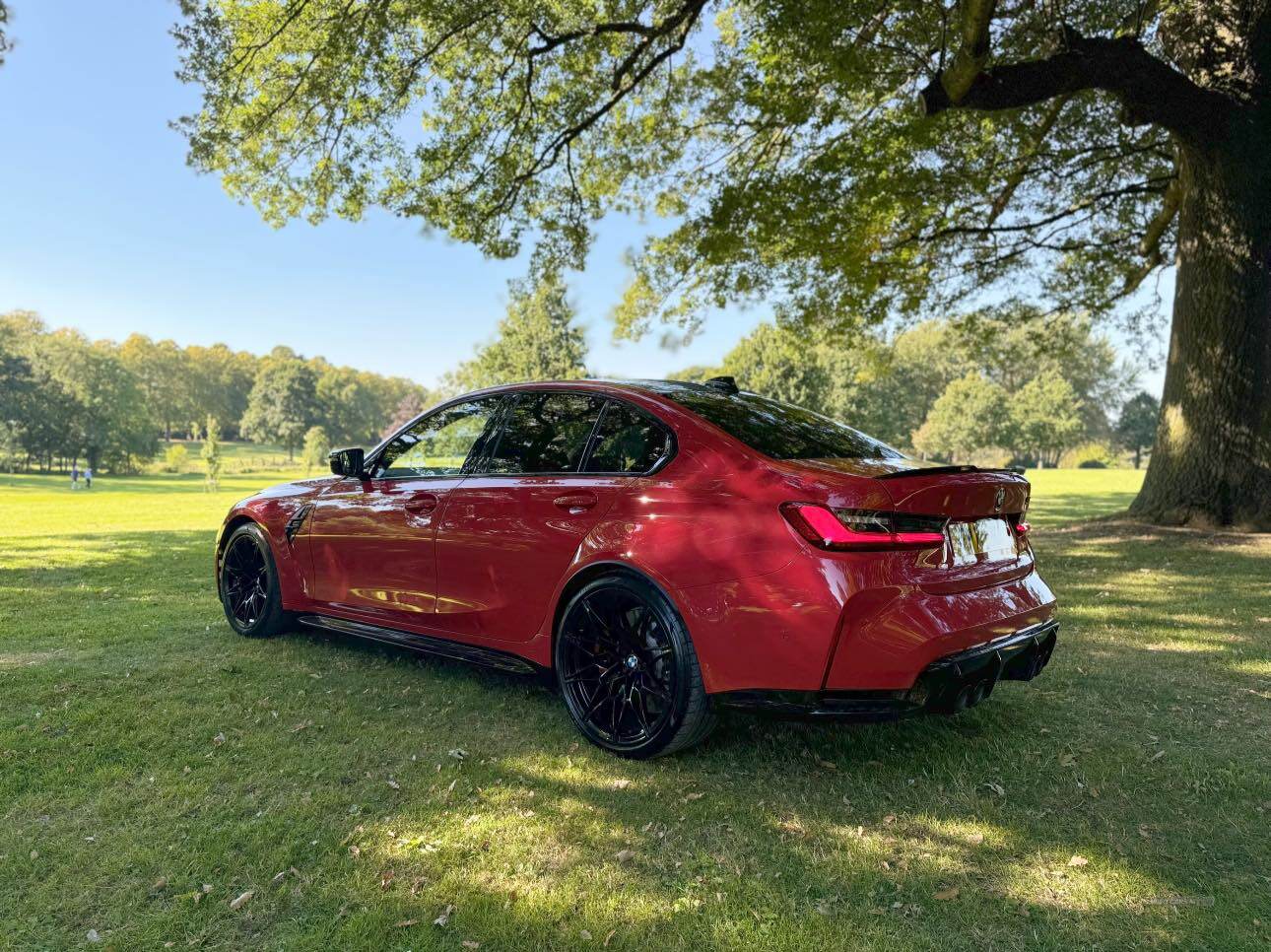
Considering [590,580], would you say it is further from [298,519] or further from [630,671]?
[298,519]

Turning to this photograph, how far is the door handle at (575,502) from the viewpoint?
3268mm

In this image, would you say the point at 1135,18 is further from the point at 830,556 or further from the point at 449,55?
the point at 830,556

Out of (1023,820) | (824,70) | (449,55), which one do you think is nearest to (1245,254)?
(824,70)

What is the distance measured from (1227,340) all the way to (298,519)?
10.4 m

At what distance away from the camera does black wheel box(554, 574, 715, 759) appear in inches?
116

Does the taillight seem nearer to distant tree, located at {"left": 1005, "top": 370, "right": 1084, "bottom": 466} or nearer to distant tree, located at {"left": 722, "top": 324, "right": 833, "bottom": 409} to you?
distant tree, located at {"left": 722, "top": 324, "right": 833, "bottom": 409}

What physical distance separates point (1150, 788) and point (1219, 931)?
94 cm

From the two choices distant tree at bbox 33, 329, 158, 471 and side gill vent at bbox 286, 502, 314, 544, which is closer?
side gill vent at bbox 286, 502, 314, 544

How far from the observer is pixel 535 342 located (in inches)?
1469

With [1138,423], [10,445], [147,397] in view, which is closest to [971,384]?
[1138,423]

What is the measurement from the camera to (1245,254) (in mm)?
9062

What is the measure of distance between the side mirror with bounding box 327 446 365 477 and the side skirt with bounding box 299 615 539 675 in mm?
853

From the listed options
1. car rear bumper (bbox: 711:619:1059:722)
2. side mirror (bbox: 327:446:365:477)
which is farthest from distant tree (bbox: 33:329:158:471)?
car rear bumper (bbox: 711:619:1059:722)

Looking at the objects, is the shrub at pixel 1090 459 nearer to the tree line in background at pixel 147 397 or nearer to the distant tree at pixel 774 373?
the distant tree at pixel 774 373
